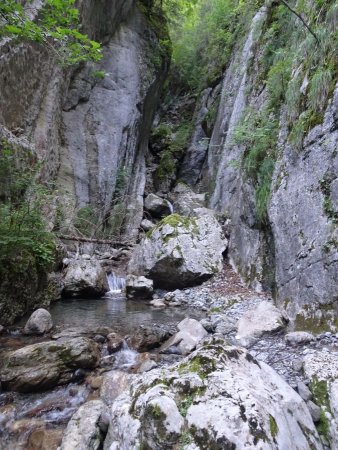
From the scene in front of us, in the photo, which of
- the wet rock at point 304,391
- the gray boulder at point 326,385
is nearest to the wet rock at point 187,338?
the gray boulder at point 326,385

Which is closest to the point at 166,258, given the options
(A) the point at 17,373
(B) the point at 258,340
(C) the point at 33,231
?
(C) the point at 33,231

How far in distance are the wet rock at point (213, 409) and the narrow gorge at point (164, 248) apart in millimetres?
12

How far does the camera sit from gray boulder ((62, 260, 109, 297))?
8.28m

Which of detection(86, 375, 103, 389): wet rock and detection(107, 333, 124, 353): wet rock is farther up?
detection(107, 333, 124, 353): wet rock

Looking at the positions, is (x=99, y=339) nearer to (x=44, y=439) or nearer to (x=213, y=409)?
(x=44, y=439)

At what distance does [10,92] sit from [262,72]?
24.0ft

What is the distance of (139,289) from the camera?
8.50m

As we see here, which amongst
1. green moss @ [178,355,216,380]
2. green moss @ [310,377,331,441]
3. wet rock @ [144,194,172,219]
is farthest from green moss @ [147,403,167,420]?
wet rock @ [144,194,172,219]

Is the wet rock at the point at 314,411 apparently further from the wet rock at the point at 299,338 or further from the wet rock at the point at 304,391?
the wet rock at the point at 299,338

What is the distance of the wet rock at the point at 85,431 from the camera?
2.60 metres

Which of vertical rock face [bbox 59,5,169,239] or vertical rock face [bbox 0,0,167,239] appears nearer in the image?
vertical rock face [bbox 0,0,167,239]

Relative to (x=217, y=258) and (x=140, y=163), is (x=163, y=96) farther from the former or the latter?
(x=217, y=258)

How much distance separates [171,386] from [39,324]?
371cm

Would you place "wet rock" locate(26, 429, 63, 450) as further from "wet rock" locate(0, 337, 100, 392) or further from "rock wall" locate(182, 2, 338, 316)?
"rock wall" locate(182, 2, 338, 316)
